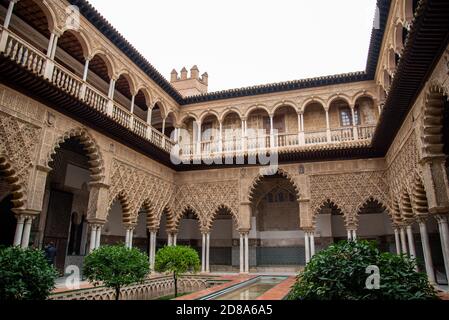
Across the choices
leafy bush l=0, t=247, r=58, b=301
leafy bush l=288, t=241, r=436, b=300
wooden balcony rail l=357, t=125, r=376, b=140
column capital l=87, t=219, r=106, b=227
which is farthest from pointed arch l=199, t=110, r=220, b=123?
leafy bush l=288, t=241, r=436, b=300

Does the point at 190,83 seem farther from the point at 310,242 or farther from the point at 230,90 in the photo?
the point at 310,242

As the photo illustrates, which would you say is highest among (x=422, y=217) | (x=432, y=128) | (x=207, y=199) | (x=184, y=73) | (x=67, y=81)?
(x=184, y=73)

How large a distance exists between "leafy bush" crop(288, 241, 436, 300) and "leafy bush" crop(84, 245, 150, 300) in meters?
5.00

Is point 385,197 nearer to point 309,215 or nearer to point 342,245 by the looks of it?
point 309,215

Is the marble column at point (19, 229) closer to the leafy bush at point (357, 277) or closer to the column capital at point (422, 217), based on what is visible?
the leafy bush at point (357, 277)

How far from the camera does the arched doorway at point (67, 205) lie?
11.1m

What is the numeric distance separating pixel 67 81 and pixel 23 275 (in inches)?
222

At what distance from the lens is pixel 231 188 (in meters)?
14.2

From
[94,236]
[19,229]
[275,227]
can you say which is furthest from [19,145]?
[275,227]

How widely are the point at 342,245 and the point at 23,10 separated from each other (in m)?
10.2

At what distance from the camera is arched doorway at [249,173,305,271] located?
15.9 meters

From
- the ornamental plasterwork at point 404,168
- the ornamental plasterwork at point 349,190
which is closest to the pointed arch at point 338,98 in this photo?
the ornamental plasterwork at point 349,190

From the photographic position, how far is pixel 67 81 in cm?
881
